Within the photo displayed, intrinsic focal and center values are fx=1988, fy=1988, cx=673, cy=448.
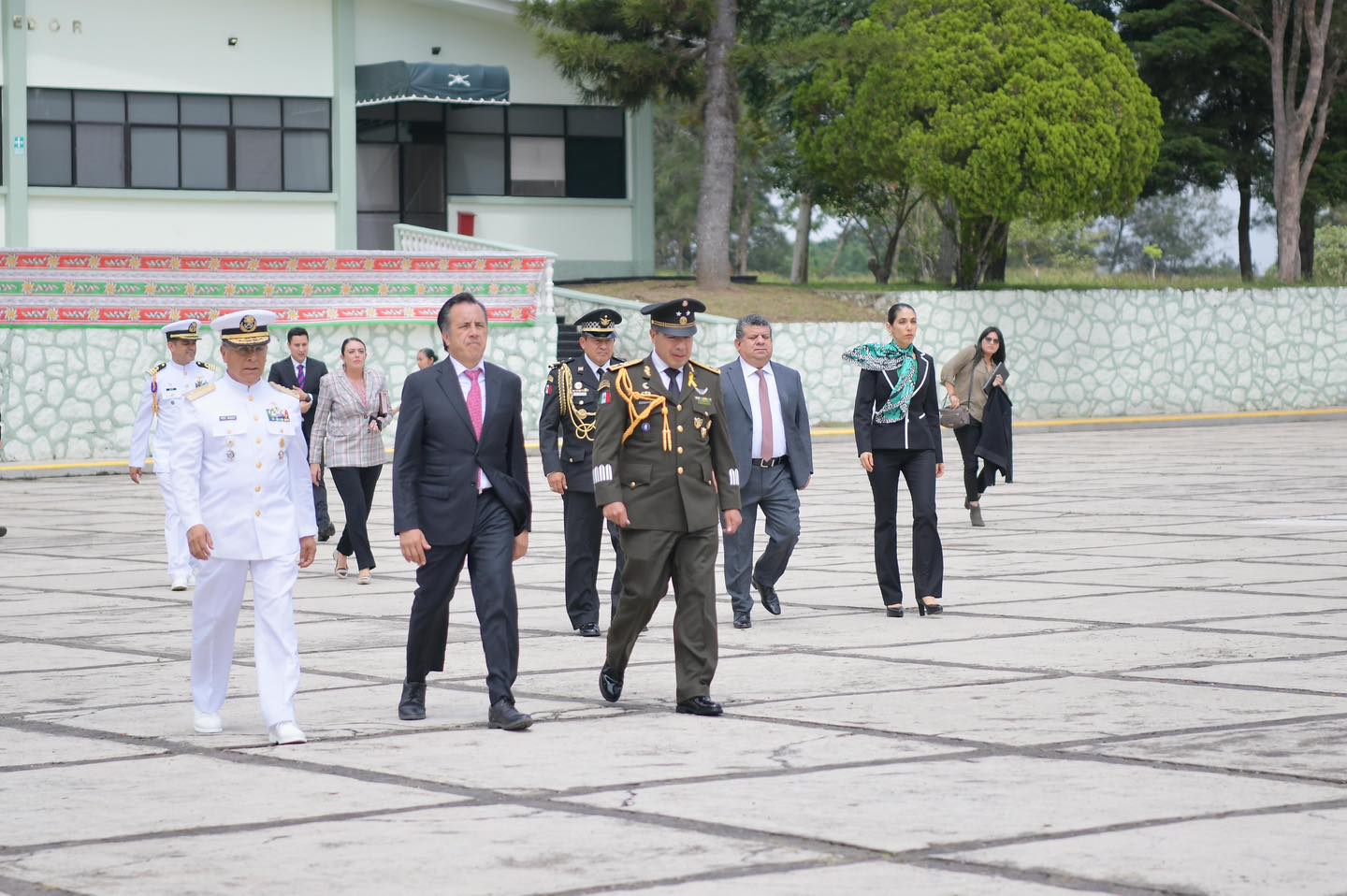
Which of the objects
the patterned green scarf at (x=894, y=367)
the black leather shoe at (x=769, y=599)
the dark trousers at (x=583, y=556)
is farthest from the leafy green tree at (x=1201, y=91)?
the dark trousers at (x=583, y=556)

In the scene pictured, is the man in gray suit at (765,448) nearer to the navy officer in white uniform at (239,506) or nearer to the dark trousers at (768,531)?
the dark trousers at (768,531)

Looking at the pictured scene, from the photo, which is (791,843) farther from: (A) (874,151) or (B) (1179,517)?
(A) (874,151)

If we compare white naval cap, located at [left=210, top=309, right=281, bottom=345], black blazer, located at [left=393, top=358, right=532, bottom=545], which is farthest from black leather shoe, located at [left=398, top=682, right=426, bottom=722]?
white naval cap, located at [left=210, top=309, right=281, bottom=345]

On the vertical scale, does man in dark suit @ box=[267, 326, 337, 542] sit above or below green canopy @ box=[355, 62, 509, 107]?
below

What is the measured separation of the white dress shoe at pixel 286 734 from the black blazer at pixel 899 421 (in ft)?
16.6

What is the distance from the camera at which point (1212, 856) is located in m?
5.82

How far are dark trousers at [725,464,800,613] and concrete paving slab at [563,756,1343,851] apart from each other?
4.43 metres

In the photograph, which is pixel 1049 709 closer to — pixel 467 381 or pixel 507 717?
pixel 507 717

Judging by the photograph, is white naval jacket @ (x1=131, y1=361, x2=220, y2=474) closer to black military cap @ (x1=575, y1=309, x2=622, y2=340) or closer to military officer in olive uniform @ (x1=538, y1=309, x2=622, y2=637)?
military officer in olive uniform @ (x1=538, y1=309, x2=622, y2=637)

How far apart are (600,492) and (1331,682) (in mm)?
3433

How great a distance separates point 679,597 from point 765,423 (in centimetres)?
343

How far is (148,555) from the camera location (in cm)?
1669

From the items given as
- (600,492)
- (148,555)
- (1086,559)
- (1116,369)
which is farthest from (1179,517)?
(1116,369)

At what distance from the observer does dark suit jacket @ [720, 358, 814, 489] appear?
1194 cm
